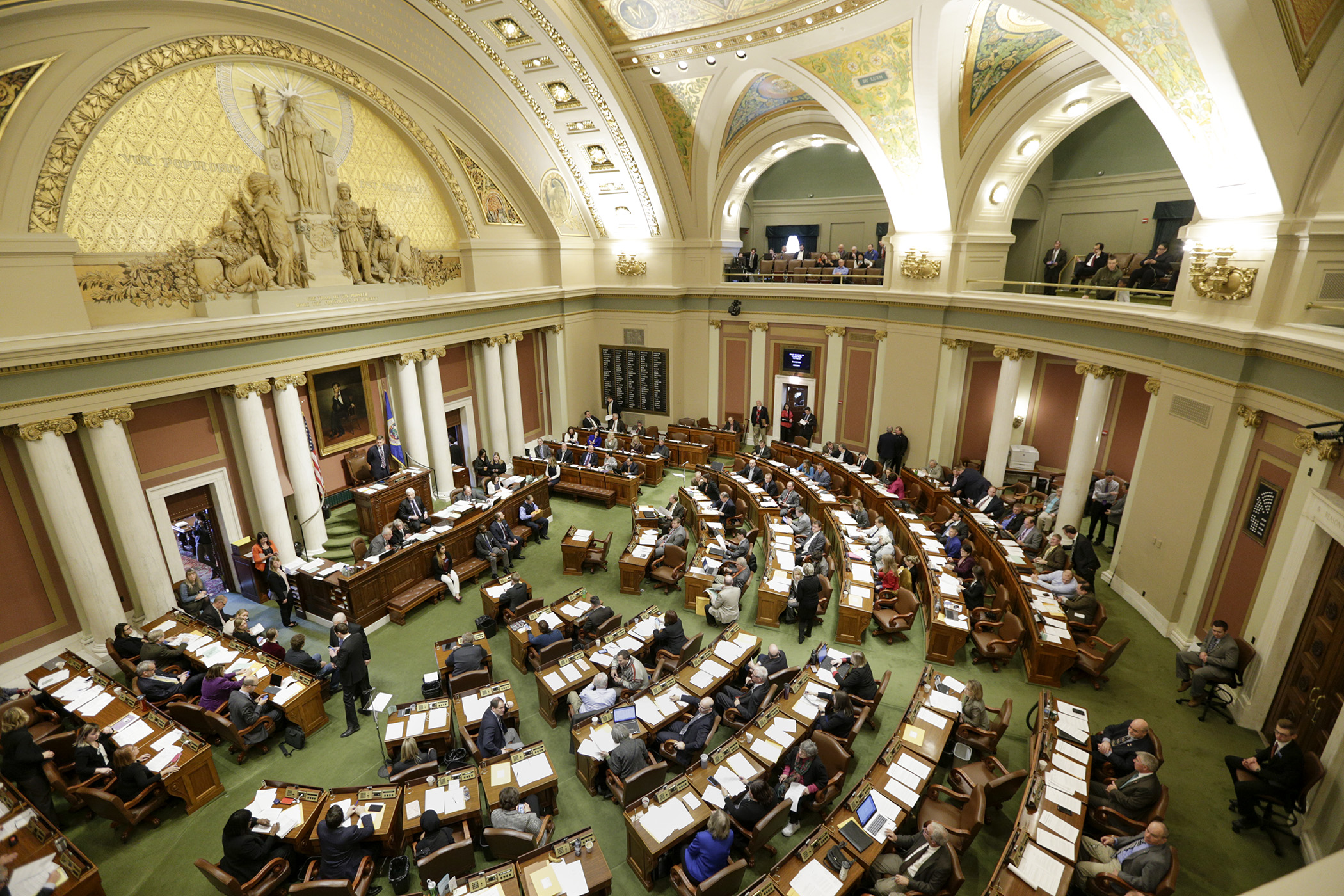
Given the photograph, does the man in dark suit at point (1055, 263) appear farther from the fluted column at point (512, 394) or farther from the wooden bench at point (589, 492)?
the fluted column at point (512, 394)

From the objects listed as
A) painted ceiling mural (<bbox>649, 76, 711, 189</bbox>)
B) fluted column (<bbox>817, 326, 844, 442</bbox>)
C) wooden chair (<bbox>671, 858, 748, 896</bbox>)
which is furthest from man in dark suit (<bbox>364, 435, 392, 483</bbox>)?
fluted column (<bbox>817, 326, 844, 442</bbox>)

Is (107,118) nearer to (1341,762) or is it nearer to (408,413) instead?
(408,413)

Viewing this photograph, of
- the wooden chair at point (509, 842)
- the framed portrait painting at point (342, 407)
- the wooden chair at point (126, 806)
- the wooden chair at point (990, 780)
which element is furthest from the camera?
the framed portrait painting at point (342, 407)

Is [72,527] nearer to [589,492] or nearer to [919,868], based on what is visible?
[589,492]

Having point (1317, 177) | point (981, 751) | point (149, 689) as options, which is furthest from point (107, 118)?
point (1317, 177)

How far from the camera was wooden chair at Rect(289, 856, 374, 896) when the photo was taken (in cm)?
542

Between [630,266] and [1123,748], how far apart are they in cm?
1668

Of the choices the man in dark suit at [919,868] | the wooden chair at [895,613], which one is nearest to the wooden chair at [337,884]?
the man in dark suit at [919,868]

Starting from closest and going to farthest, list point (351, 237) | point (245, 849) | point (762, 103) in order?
point (245, 849) < point (351, 237) < point (762, 103)

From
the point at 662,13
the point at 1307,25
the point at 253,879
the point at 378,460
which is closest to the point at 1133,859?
the point at 253,879

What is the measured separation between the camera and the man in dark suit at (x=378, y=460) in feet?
45.6

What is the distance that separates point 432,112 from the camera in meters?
14.2

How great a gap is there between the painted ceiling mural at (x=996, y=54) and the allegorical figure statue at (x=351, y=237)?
12540 mm

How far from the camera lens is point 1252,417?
8.51 m
